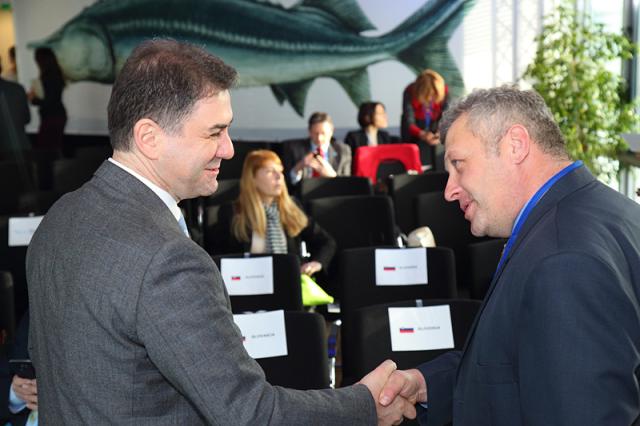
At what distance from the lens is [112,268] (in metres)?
1.53

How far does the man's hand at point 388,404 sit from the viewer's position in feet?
7.11

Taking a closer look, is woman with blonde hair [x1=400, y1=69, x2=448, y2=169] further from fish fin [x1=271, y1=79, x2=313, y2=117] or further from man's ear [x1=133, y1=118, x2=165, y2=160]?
man's ear [x1=133, y1=118, x2=165, y2=160]

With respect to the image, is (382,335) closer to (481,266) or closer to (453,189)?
(481,266)

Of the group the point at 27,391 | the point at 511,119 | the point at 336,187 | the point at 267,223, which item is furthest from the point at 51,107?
the point at 511,119

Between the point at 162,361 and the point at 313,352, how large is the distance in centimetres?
178

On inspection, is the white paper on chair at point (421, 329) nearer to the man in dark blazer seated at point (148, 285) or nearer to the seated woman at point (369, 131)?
the man in dark blazer seated at point (148, 285)

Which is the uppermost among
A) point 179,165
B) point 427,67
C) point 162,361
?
point 427,67

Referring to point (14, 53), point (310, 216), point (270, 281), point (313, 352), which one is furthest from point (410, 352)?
point (14, 53)

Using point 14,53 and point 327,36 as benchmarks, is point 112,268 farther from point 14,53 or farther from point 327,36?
point 14,53

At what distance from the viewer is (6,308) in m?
4.07

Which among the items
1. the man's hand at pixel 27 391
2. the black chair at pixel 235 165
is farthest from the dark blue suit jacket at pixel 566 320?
the black chair at pixel 235 165

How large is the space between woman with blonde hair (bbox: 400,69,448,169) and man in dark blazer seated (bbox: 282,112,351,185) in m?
0.94

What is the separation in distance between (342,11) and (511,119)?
377 inches

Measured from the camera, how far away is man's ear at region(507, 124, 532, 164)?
180cm
